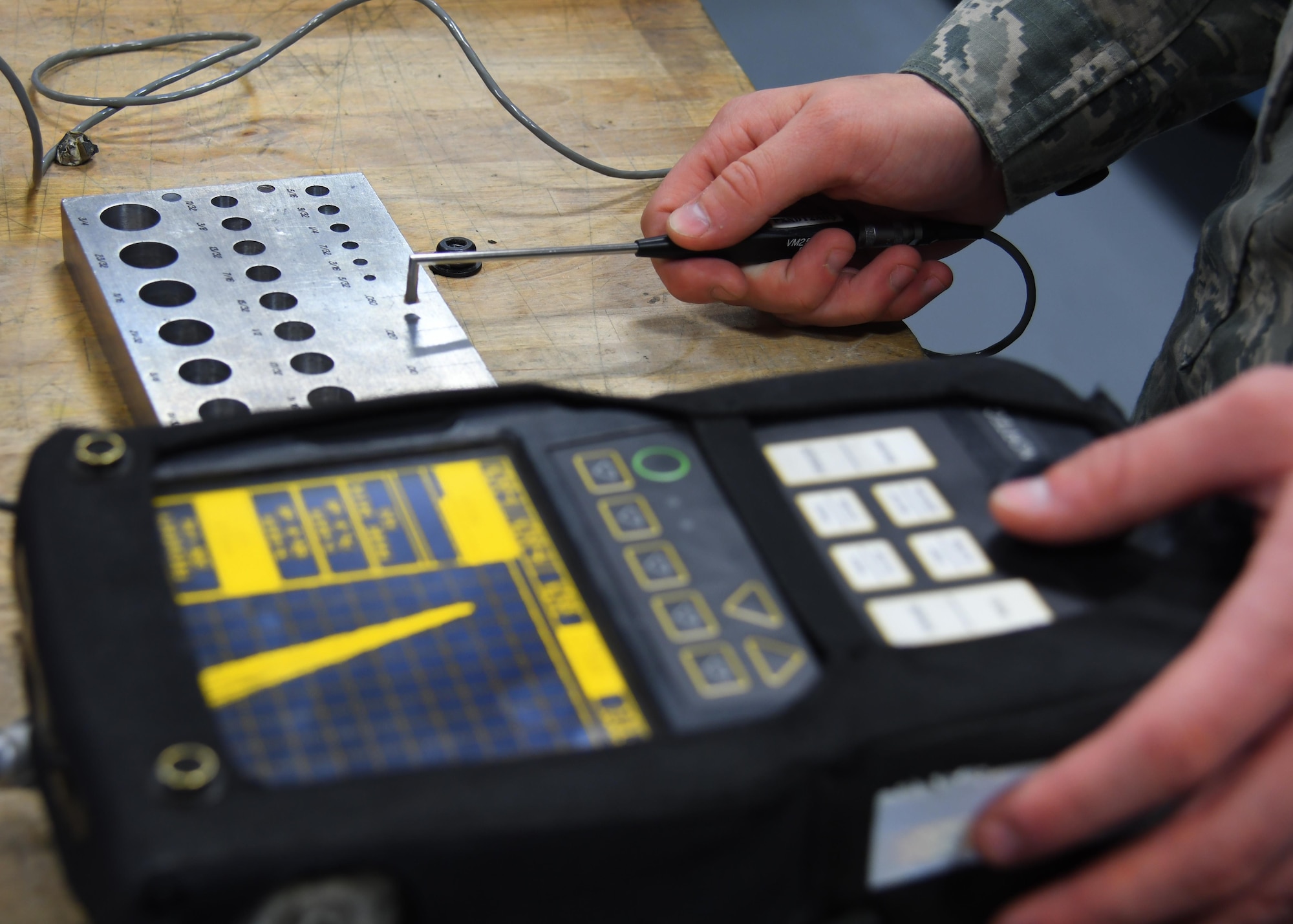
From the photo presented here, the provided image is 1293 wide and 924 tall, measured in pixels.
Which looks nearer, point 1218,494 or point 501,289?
point 1218,494

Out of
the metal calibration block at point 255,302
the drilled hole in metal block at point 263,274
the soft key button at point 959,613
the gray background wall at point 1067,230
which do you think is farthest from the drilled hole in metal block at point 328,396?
the gray background wall at point 1067,230

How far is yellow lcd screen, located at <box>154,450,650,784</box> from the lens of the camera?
0.37 metres

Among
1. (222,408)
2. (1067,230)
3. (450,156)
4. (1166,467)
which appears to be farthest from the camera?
(1067,230)

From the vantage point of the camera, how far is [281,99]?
2.88 ft

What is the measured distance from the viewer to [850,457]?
0.48 meters

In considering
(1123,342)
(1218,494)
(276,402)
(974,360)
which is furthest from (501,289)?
(1123,342)

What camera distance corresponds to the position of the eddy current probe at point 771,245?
69 centimetres

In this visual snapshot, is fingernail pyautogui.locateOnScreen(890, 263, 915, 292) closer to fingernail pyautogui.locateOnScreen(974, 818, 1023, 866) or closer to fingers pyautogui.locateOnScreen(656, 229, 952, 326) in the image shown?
fingers pyautogui.locateOnScreen(656, 229, 952, 326)

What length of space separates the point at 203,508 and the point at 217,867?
16cm

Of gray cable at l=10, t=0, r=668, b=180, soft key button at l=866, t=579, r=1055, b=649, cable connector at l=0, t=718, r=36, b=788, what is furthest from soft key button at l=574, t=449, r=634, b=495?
gray cable at l=10, t=0, r=668, b=180

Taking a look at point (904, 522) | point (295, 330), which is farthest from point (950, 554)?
point (295, 330)

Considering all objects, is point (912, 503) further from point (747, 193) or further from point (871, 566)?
point (747, 193)

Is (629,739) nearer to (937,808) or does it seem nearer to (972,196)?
(937,808)

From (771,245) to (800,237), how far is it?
2 centimetres
